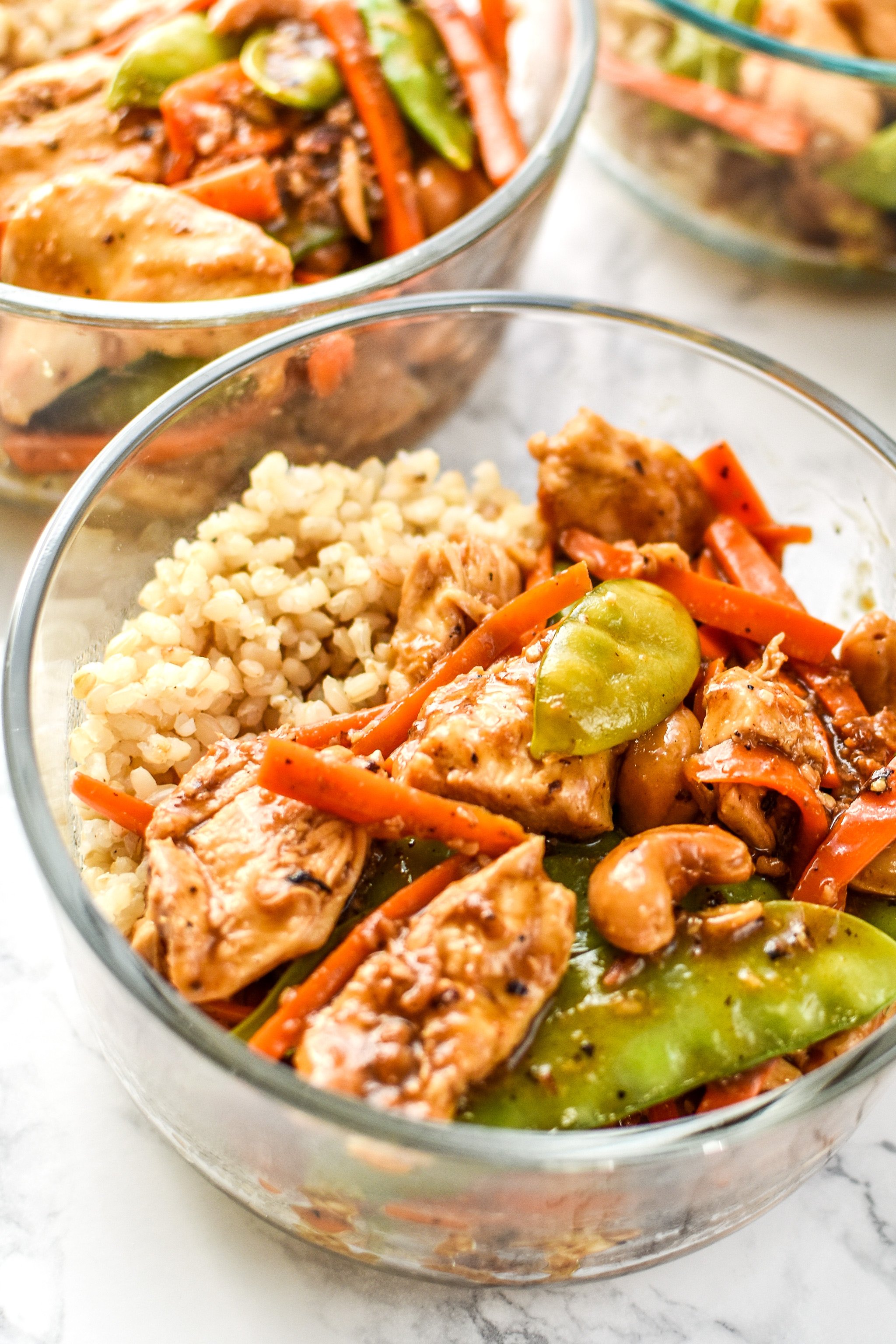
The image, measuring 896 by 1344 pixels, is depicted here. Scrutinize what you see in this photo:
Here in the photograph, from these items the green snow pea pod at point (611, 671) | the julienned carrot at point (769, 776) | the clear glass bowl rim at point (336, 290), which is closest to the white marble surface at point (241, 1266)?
the julienned carrot at point (769, 776)

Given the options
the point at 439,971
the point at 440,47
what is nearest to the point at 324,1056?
the point at 439,971

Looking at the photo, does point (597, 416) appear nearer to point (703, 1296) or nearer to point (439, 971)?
point (439, 971)

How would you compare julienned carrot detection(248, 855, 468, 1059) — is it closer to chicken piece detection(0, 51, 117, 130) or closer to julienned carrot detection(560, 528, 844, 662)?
julienned carrot detection(560, 528, 844, 662)

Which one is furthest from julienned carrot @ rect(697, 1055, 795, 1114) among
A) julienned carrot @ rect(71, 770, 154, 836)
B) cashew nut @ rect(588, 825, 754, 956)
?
julienned carrot @ rect(71, 770, 154, 836)

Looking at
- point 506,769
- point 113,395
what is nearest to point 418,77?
point 113,395

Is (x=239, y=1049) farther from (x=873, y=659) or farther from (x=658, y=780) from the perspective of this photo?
(x=873, y=659)

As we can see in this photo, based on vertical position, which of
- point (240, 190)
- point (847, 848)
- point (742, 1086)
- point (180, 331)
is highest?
point (240, 190)
